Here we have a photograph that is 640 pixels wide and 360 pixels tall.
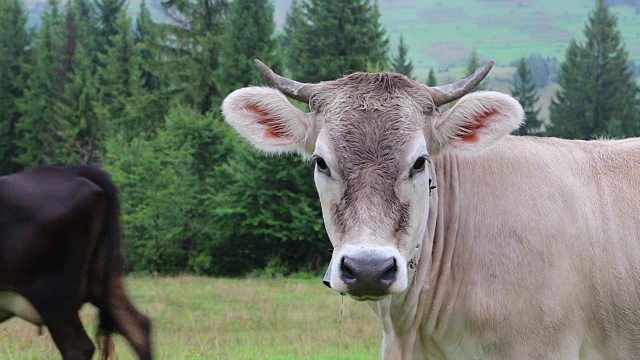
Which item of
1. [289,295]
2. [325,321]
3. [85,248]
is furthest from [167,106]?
[85,248]

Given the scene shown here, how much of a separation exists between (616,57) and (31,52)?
135 feet

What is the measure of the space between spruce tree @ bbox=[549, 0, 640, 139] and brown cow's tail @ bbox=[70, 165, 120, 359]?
55414 mm

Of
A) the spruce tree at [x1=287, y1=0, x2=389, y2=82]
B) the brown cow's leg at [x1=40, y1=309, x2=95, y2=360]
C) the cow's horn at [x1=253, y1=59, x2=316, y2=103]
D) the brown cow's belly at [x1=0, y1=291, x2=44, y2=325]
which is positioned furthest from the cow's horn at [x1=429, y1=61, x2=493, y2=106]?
the spruce tree at [x1=287, y1=0, x2=389, y2=82]

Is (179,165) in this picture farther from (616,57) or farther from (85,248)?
(616,57)

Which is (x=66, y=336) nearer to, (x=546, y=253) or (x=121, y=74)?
(x=546, y=253)

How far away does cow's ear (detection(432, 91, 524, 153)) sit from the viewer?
5.20 metres

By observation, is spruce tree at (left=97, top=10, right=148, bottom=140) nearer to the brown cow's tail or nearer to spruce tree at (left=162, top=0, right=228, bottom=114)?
spruce tree at (left=162, top=0, right=228, bottom=114)

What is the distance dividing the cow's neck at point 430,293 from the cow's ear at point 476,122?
0.24 metres

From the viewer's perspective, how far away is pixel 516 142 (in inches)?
229

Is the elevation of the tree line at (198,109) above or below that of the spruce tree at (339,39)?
below

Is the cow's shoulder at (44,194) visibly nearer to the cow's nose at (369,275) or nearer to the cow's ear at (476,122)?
the cow's ear at (476,122)

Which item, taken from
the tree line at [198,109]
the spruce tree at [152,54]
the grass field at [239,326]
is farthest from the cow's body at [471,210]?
the spruce tree at [152,54]

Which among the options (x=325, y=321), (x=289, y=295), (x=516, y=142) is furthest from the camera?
(x=289, y=295)

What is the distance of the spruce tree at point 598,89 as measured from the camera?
6134 centimetres
